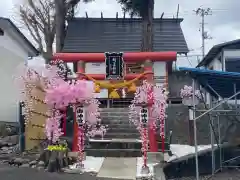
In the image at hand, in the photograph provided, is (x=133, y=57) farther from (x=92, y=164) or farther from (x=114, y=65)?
(x=92, y=164)

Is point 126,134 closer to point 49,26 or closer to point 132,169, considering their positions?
point 132,169

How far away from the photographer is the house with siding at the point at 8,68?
55.1 feet

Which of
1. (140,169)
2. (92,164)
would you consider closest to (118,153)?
(92,164)

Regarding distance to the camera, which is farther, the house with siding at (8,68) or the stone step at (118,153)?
the house with siding at (8,68)

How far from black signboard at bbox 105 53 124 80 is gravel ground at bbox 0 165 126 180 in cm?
404

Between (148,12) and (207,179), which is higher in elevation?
(148,12)

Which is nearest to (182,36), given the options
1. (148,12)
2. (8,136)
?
(148,12)

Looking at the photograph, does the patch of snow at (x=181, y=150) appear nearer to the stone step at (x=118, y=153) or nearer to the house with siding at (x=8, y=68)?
the stone step at (x=118, y=153)

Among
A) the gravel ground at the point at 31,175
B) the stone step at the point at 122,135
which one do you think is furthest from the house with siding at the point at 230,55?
the gravel ground at the point at 31,175

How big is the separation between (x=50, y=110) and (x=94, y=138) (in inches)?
125

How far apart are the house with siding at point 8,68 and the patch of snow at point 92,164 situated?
5.33m

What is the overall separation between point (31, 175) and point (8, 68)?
8.48 m

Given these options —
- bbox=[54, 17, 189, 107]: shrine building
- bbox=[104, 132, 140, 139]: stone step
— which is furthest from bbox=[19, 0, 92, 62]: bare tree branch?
bbox=[104, 132, 140, 139]: stone step

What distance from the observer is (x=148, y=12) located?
63.8 feet
